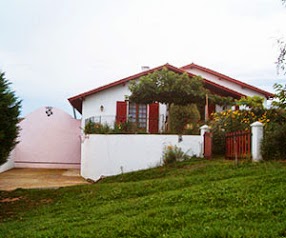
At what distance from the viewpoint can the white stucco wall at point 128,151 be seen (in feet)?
47.7

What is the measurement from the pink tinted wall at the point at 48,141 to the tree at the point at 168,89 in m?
8.56

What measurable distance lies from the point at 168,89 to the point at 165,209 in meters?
10.5

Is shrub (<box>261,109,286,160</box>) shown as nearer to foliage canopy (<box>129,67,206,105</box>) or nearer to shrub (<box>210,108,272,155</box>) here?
shrub (<box>210,108,272,155</box>)

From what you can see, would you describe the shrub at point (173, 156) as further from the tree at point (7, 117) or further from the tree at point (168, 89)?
the tree at point (7, 117)

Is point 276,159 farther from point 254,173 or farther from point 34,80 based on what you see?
point 34,80

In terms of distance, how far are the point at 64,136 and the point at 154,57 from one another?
24.0ft

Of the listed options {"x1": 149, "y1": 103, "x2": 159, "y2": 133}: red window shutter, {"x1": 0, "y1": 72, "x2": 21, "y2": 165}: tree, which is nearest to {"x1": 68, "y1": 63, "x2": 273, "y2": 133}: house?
{"x1": 149, "y1": 103, "x2": 159, "y2": 133}: red window shutter

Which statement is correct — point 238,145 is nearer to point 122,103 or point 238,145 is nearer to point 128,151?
point 128,151

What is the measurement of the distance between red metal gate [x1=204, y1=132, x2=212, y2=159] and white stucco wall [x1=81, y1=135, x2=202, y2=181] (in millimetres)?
229

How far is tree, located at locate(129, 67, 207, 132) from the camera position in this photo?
16.9 m

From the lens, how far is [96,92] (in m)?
21.8

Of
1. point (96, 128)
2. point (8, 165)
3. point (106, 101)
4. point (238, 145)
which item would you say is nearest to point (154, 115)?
point (106, 101)

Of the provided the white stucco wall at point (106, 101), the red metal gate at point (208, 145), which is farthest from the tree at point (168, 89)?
the white stucco wall at point (106, 101)

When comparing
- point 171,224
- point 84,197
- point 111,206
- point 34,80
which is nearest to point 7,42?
point 34,80
